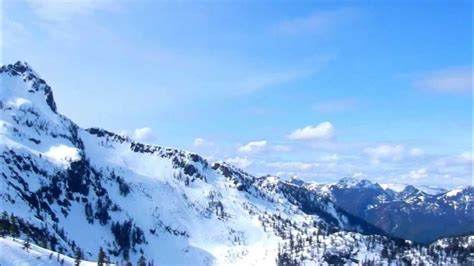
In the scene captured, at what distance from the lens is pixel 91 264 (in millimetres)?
176875

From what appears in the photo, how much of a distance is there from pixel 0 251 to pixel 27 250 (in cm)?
987

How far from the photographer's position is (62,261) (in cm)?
15800

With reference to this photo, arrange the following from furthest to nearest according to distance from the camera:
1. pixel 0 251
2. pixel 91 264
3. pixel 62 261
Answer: pixel 91 264
pixel 62 261
pixel 0 251

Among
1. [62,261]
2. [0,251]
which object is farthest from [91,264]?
[0,251]

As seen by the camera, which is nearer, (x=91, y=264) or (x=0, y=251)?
(x=0, y=251)

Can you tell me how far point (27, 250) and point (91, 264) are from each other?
26797 millimetres

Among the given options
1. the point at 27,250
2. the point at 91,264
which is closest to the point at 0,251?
the point at 27,250

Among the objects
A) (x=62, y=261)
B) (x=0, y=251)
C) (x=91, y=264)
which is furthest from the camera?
(x=91, y=264)

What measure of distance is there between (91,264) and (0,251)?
36.5 m

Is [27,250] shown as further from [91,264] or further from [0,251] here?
[91,264]

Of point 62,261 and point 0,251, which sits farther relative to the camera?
point 62,261

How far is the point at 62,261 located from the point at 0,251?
18.5m

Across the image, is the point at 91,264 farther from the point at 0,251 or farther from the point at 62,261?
the point at 0,251

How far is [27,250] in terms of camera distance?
155375 millimetres
